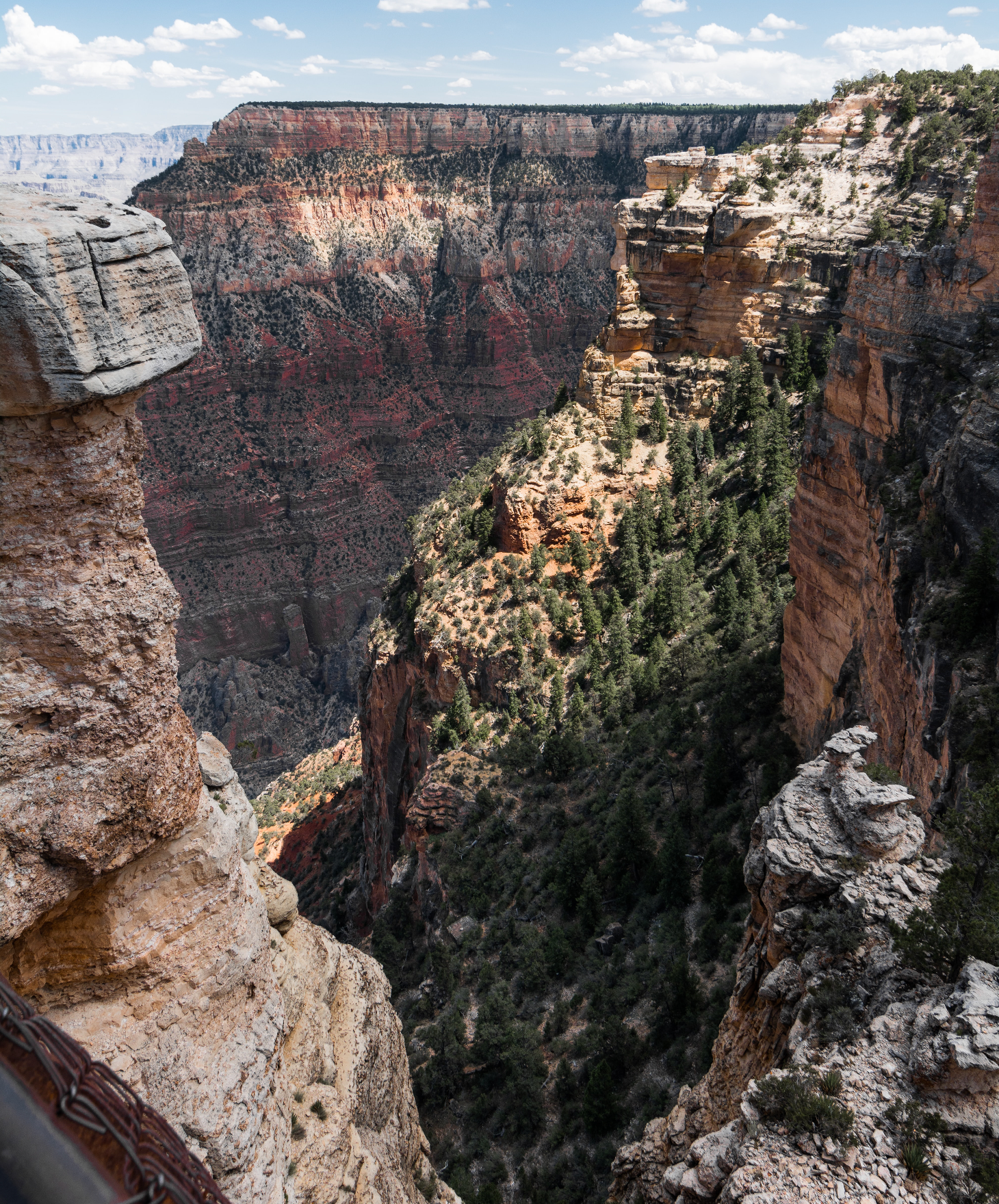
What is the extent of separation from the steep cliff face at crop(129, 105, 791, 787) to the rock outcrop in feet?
258

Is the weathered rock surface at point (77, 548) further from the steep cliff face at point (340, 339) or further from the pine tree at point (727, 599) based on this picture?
the steep cliff face at point (340, 339)

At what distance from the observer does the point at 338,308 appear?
121 m

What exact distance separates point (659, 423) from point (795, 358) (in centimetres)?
846

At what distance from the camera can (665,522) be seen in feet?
148

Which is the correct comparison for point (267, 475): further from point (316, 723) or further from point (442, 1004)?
point (442, 1004)

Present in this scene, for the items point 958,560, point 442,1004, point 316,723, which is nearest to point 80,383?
point 958,560

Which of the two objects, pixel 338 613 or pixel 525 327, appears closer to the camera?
pixel 338 613

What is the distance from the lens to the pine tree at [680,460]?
46.5m

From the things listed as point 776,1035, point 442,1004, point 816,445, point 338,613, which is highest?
point 816,445

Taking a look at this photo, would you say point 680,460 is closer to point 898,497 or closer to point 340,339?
point 898,497

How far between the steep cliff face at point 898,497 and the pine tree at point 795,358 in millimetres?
20059

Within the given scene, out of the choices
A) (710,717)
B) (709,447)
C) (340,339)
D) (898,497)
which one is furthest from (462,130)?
(898,497)

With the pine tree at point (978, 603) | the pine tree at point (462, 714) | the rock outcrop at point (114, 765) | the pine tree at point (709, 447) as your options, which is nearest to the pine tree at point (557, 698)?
the pine tree at point (462, 714)

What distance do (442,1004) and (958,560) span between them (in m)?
21.2
